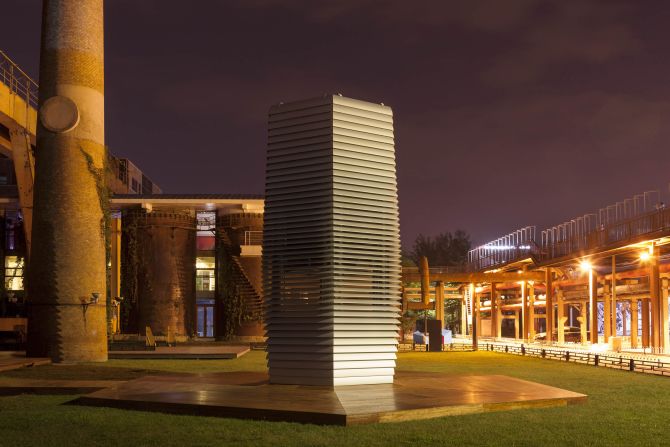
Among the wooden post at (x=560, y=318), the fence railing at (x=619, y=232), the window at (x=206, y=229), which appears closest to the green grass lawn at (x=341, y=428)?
the fence railing at (x=619, y=232)

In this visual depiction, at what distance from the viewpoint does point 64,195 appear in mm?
24484

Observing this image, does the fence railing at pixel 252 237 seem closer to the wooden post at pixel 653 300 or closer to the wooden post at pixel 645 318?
the wooden post at pixel 653 300

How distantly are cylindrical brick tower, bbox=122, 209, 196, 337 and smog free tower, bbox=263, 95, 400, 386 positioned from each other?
92.5 feet

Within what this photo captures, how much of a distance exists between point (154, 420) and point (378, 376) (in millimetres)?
4998

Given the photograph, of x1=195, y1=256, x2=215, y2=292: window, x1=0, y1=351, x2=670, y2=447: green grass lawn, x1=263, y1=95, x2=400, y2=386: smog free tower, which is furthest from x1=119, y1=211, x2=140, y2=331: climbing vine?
x1=263, y1=95, x2=400, y2=386: smog free tower

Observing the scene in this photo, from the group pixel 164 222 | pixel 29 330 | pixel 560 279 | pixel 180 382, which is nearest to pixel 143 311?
pixel 164 222

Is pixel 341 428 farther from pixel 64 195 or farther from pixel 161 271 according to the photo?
pixel 161 271

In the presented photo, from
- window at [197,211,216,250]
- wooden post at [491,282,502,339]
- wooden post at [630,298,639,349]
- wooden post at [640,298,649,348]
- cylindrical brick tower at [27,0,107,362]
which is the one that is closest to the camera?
cylindrical brick tower at [27,0,107,362]

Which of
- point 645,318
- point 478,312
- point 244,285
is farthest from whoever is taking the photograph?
point 478,312

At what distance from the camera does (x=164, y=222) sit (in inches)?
1699

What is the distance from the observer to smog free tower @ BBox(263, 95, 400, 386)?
14.6 m

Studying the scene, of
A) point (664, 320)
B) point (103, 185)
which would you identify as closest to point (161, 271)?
point (103, 185)

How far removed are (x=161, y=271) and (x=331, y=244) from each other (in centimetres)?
2968

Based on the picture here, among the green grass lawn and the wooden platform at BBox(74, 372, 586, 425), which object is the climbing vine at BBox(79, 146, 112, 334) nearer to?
the wooden platform at BBox(74, 372, 586, 425)
